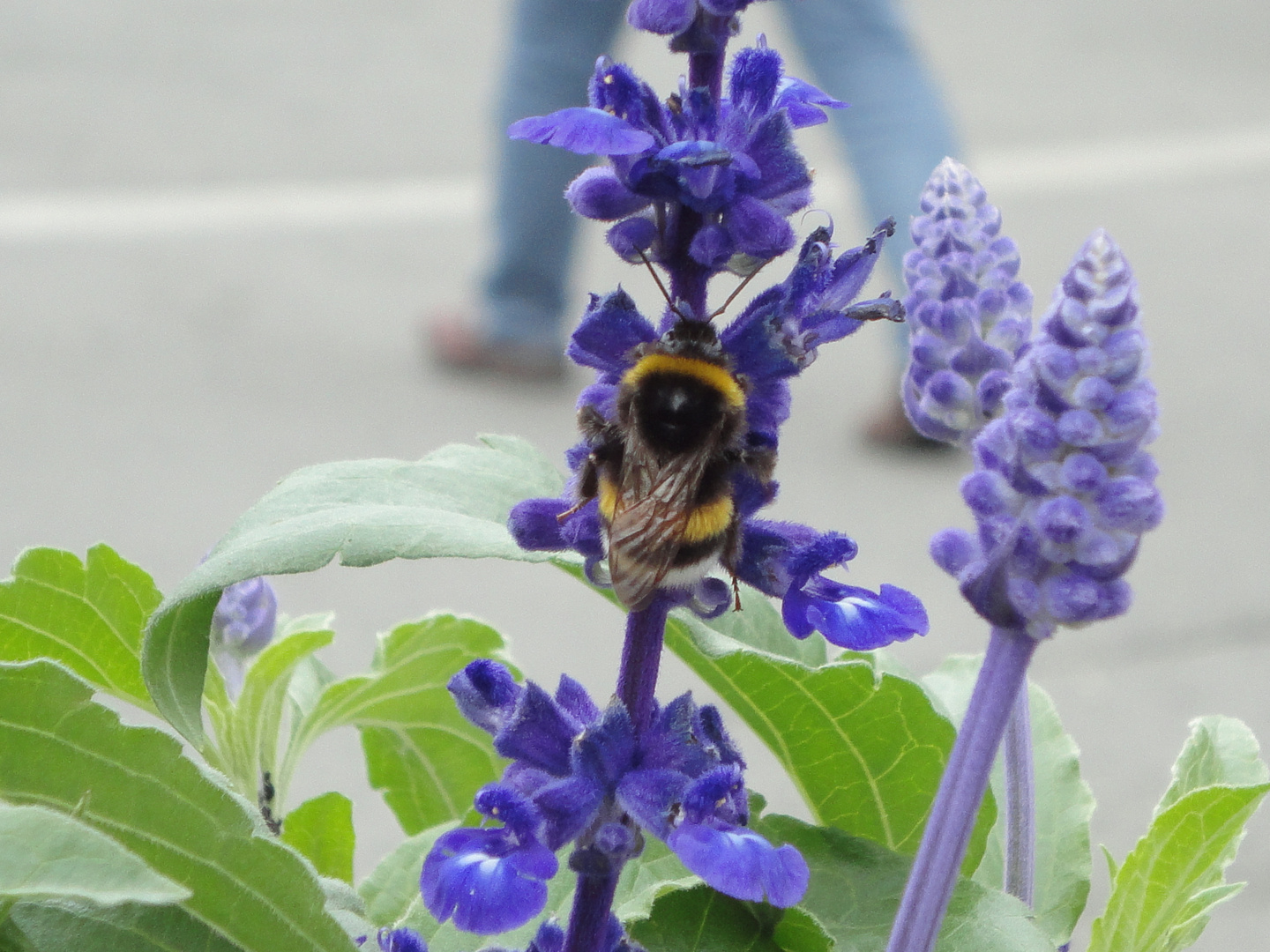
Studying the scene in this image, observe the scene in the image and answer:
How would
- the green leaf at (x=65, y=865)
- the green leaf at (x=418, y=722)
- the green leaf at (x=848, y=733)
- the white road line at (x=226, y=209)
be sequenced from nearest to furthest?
the green leaf at (x=65, y=865) → the green leaf at (x=848, y=733) → the green leaf at (x=418, y=722) → the white road line at (x=226, y=209)

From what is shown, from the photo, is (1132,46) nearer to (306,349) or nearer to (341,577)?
(306,349)

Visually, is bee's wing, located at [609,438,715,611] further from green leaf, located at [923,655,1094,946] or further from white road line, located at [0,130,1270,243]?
white road line, located at [0,130,1270,243]

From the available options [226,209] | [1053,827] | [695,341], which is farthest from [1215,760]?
[226,209]

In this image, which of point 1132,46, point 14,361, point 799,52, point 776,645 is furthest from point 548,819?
point 1132,46

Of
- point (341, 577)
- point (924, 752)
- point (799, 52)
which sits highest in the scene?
point (799, 52)

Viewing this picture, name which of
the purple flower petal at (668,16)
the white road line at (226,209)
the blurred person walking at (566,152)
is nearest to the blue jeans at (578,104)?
the blurred person walking at (566,152)

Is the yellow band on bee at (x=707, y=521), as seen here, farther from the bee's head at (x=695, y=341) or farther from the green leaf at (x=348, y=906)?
the green leaf at (x=348, y=906)
